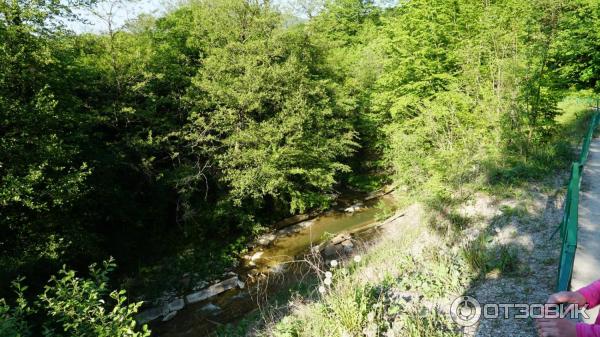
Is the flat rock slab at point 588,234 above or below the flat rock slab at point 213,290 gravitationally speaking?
above

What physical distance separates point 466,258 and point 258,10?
42.8 feet

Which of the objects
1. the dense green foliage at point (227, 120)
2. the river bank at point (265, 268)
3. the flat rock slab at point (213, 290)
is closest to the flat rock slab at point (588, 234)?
the dense green foliage at point (227, 120)

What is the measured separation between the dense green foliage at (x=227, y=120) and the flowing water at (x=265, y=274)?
1.04 metres

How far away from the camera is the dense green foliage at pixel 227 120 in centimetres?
833

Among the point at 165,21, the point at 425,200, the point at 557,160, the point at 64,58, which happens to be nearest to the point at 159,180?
the point at 64,58

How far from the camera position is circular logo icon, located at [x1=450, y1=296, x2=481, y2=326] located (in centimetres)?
387

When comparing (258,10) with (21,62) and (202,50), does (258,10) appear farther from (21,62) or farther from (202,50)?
(21,62)

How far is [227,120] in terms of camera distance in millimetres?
12977

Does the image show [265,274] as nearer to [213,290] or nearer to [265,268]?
[265,268]

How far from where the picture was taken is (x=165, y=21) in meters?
15.3

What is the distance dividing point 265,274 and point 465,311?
26.2ft

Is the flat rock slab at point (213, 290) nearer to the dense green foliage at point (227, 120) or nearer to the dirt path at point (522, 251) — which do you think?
the dense green foliage at point (227, 120)

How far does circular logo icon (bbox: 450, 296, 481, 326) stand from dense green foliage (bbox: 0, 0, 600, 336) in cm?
437

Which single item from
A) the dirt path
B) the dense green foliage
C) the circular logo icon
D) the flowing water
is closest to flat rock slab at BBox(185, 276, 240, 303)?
the flowing water
